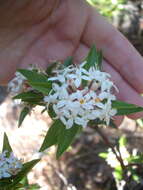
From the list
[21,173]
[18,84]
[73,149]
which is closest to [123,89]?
[18,84]

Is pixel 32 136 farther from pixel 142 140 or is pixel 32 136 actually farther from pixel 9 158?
pixel 9 158

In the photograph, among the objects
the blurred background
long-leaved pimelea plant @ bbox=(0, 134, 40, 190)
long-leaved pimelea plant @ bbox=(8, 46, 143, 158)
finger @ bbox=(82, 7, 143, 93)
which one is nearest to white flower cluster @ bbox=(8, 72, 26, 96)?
long-leaved pimelea plant @ bbox=(8, 46, 143, 158)

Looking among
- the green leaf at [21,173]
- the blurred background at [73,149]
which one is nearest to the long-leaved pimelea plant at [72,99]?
the green leaf at [21,173]

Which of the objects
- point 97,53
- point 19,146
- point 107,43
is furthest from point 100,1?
point 97,53

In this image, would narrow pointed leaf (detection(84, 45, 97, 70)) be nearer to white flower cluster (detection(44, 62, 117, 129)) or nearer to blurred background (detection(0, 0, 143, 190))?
white flower cluster (detection(44, 62, 117, 129))

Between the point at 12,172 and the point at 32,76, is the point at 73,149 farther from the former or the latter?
the point at 32,76

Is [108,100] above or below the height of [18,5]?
below

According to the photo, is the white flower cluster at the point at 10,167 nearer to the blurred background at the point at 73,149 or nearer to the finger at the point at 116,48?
the finger at the point at 116,48
